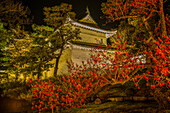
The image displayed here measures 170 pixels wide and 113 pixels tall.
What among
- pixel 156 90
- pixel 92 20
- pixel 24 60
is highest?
pixel 92 20

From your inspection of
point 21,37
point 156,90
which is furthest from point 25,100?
point 156,90

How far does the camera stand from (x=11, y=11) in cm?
987

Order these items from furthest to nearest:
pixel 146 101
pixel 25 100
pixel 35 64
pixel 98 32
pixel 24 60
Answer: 1. pixel 98 32
2. pixel 35 64
3. pixel 24 60
4. pixel 25 100
5. pixel 146 101

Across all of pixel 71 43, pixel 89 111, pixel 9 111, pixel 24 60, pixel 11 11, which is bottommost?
pixel 9 111

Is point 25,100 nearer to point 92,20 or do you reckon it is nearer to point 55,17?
point 55,17

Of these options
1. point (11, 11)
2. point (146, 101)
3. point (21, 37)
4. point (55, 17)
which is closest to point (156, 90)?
point (146, 101)

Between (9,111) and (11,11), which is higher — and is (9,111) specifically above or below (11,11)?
below

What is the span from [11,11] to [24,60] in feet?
18.8

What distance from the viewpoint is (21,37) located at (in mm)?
15305

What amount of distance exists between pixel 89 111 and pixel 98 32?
54.6 ft

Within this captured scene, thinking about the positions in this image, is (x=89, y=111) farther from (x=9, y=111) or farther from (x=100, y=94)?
(x=9, y=111)

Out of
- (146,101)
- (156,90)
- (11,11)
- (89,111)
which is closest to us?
(156,90)

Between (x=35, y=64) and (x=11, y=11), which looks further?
(x=35, y=64)

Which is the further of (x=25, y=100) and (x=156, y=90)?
(x=25, y=100)
